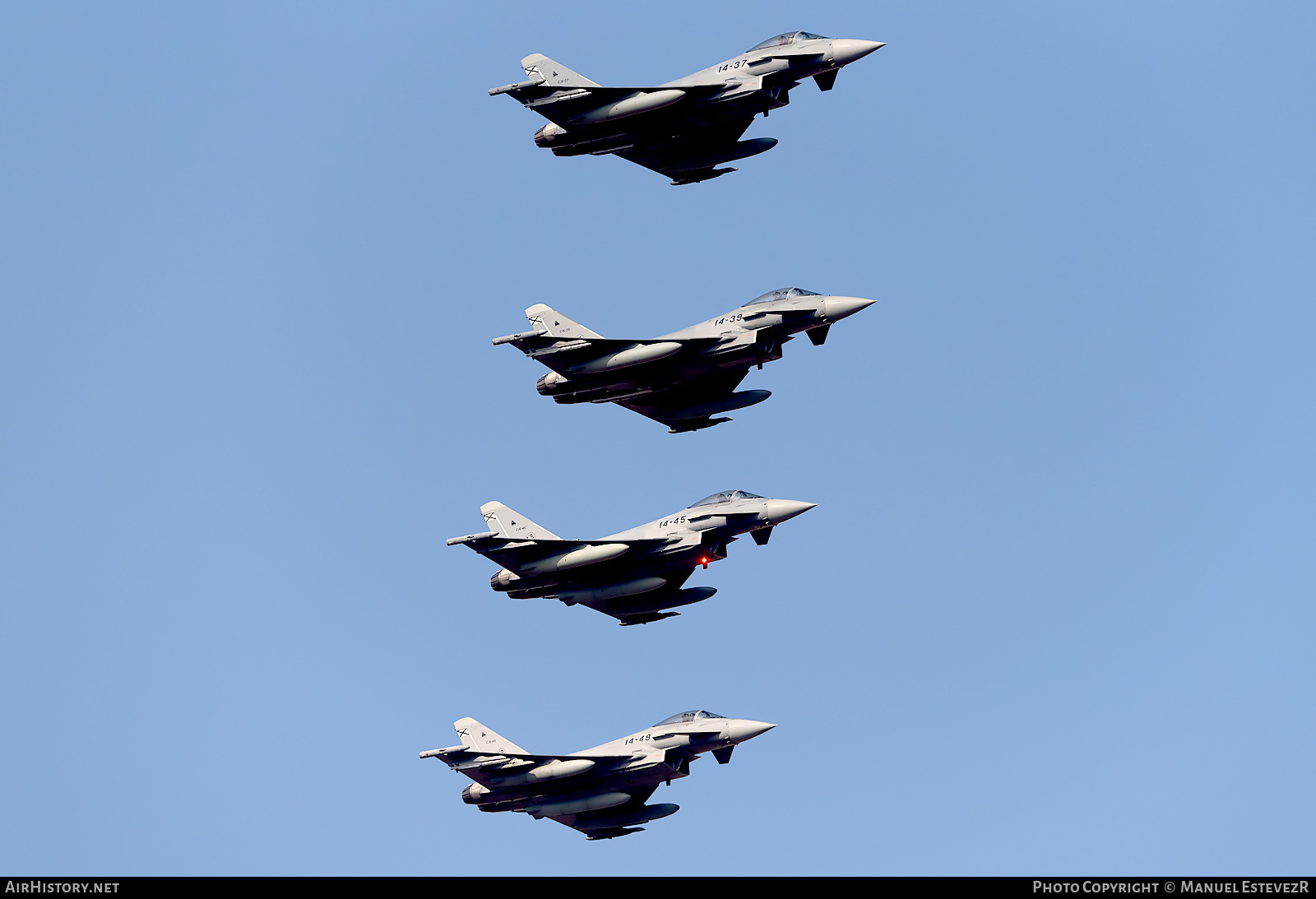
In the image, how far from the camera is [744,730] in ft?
215

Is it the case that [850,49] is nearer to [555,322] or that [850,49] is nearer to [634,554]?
[555,322]

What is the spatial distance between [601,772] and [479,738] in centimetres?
682

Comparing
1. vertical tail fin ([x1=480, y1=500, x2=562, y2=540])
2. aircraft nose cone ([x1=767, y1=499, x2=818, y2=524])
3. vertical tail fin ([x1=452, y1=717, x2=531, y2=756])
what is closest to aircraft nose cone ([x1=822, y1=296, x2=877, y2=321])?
aircraft nose cone ([x1=767, y1=499, x2=818, y2=524])

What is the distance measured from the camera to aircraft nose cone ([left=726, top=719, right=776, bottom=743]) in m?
65.3

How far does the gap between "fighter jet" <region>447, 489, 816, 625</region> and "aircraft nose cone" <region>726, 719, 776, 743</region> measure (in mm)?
6064

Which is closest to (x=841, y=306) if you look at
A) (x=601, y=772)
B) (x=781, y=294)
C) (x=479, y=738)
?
(x=781, y=294)

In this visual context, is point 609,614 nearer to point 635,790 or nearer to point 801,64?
point 635,790

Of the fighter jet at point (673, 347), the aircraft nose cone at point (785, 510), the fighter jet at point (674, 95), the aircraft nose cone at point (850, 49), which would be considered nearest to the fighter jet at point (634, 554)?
the aircraft nose cone at point (785, 510)
